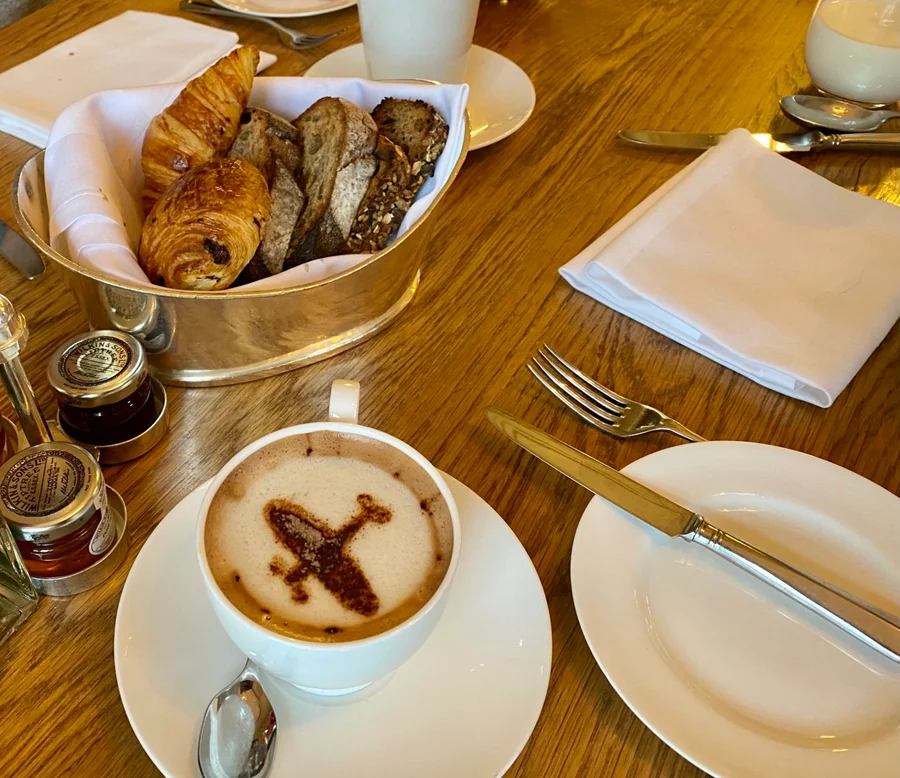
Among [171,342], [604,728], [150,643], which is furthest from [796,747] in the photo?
[171,342]

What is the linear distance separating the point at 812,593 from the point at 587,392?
238 mm

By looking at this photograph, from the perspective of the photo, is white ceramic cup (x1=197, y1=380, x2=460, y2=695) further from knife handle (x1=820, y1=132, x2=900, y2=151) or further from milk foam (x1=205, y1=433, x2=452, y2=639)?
knife handle (x1=820, y1=132, x2=900, y2=151)

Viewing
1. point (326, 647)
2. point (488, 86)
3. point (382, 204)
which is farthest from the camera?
point (488, 86)

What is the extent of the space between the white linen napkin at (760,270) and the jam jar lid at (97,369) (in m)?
0.41

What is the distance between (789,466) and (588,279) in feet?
0.87

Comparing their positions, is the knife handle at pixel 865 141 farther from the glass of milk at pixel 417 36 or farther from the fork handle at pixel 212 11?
the fork handle at pixel 212 11

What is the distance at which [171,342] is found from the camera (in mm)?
635

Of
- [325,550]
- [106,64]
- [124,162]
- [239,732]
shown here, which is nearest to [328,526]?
[325,550]

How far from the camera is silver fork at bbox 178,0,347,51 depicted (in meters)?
1.07

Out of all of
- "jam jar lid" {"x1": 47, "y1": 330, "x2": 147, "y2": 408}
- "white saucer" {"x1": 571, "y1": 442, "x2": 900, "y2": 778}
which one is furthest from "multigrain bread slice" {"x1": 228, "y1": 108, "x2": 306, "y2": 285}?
"white saucer" {"x1": 571, "y1": 442, "x2": 900, "y2": 778}

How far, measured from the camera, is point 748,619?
534mm

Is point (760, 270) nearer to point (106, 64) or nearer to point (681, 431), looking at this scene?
point (681, 431)

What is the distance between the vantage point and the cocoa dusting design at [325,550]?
461mm

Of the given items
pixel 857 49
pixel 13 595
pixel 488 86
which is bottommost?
pixel 13 595
